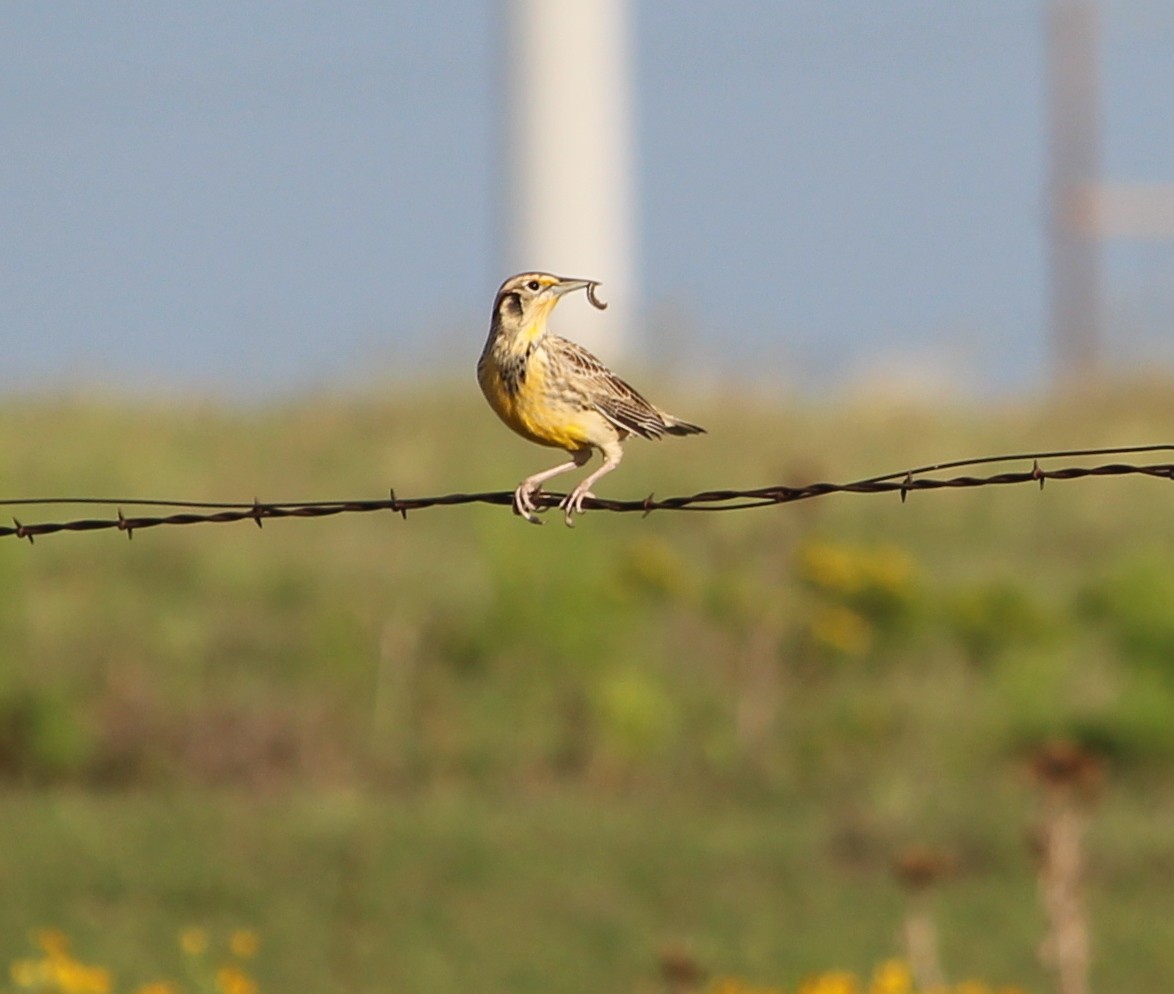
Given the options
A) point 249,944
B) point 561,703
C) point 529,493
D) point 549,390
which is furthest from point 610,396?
point 561,703

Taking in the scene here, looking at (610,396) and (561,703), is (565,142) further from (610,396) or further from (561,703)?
(610,396)

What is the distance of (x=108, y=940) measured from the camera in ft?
40.9

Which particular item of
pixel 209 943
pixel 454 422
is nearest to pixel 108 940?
pixel 209 943

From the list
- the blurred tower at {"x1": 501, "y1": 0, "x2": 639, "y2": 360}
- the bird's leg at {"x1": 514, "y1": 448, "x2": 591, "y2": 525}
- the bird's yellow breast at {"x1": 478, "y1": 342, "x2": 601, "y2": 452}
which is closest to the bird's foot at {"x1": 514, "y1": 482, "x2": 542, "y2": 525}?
the bird's leg at {"x1": 514, "y1": 448, "x2": 591, "y2": 525}

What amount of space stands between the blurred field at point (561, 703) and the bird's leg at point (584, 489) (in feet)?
19.7

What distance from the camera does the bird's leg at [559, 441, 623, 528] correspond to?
→ 5750 mm

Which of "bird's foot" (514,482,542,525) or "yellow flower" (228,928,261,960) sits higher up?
"bird's foot" (514,482,542,525)

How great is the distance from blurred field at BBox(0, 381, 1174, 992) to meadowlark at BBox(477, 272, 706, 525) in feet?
19.7

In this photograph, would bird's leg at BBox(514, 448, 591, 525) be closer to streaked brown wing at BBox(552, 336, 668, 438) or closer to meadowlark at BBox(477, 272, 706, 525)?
meadowlark at BBox(477, 272, 706, 525)

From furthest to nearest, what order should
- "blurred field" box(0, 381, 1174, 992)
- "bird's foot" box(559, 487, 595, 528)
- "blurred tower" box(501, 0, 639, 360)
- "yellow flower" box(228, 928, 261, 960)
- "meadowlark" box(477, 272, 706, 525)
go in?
"blurred tower" box(501, 0, 639, 360) < "blurred field" box(0, 381, 1174, 992) < "yellow flower" box(228, 928, 261, 960) < "meadowlark" box(477, 272, 706, 525) < "bird's foot" box(559, 487, 595, 528)

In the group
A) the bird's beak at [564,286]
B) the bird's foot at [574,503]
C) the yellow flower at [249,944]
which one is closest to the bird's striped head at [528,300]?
the bird's beak at [564,286]

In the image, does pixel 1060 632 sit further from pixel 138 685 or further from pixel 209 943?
pixel 209 943

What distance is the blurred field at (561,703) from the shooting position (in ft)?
43.4

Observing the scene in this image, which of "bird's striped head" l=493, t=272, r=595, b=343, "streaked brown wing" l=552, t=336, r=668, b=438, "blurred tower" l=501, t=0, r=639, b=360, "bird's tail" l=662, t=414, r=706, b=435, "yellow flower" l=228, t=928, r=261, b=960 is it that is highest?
"blurred tower" l=501, t=0, r=639, b=360
